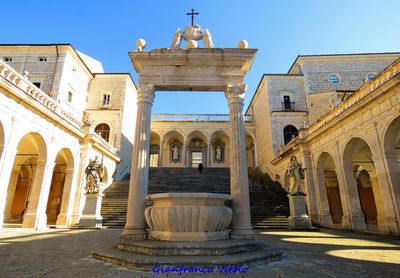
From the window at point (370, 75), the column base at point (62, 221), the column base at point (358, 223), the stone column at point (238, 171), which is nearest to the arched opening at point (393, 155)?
the column base at point (358, 223)

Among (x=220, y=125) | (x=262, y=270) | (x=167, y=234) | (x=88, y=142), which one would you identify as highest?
(x=220, y=125)

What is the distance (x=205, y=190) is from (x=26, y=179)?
634 inches

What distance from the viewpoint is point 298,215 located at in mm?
12430

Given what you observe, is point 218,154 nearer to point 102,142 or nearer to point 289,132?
point 289,132

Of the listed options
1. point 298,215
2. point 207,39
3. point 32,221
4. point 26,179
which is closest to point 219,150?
point 298,215

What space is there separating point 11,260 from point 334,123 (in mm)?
14108

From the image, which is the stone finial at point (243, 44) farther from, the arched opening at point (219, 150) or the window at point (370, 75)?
the arched opening at point (219, 150)

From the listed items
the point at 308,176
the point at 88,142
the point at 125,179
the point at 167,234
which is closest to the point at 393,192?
the point at 308,176

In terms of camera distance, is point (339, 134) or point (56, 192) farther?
point (56, 192)

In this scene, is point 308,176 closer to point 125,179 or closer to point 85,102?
point 125,179

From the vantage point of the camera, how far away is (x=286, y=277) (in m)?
3.32

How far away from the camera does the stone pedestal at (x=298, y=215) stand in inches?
470

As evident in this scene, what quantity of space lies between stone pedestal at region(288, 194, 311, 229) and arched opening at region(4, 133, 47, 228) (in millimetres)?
13479

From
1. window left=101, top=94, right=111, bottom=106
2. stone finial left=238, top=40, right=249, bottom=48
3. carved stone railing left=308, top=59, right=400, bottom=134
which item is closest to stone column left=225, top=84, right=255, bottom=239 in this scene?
stone finial left=238, top=40, right=249, bottom=48
